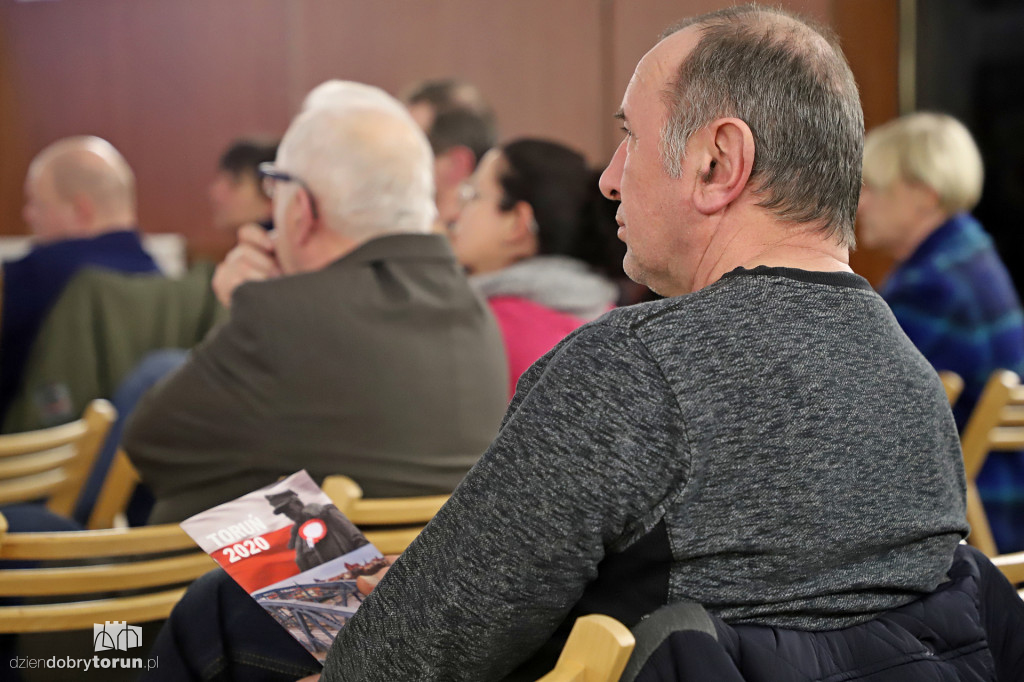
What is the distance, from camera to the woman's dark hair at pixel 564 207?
2398 mm

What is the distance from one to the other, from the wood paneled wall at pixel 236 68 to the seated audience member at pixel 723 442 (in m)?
3.78

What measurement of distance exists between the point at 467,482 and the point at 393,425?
0.85 meters

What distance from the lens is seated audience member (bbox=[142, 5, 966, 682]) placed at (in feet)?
2.53

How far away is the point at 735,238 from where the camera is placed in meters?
0.92

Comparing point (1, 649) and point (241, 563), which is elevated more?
point (241, 563)

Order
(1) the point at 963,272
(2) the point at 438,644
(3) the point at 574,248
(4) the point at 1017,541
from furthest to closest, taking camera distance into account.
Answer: (1) the point at 963,272 → (4) the point at 1017,541 → (3) the point at 574,248 → (2) the point at 438,644

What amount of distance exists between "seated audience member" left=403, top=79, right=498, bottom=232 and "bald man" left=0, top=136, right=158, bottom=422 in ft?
3.50

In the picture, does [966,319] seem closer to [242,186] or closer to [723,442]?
[723,442]

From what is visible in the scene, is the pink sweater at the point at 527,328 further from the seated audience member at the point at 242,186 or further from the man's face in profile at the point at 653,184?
the seated audience member at the point at 242,186

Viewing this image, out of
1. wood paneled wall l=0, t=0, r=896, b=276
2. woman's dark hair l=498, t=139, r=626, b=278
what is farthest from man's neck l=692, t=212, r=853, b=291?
wood paneled wall l=0, t=0, r=896, b=276

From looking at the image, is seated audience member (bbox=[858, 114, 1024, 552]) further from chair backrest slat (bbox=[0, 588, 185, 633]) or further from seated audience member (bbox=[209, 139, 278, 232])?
seated audience member (bbox=[209, 139, 278, 232])

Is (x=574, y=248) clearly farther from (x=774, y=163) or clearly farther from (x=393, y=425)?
(x=774, y=163)

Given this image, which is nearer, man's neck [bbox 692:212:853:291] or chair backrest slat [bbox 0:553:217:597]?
man's neck [bbox 692:212:853:291]

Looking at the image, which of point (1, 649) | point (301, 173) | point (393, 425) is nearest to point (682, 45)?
point (393, 425)
